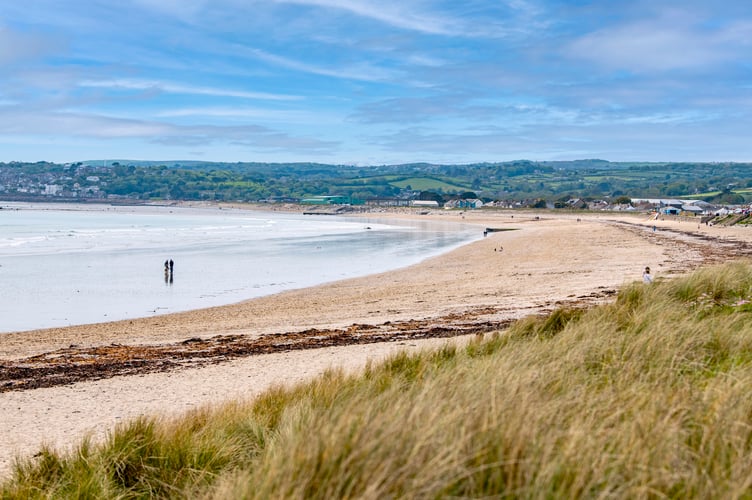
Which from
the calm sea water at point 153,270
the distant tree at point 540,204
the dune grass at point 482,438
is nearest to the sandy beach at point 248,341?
the dune grass at point 482,438

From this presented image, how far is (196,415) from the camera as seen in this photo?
6617 millimetres

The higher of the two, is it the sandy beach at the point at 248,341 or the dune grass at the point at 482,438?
the dune grass at the point at 482,438

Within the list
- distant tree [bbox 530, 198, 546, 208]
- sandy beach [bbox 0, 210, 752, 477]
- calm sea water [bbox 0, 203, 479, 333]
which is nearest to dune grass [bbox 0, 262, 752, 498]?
sandy beach [bbox 0, 210, 752, 477]

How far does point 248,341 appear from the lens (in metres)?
13.9

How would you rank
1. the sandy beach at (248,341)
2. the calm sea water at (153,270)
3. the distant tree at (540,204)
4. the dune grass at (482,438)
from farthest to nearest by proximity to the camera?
1. the distant tree at (540,204)
2. the calm sea water at (153,270)
3. the sandy beach at (248,341)
4. the dune grass at (482,438)

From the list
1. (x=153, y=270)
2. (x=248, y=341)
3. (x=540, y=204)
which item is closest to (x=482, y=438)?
(x=248, y=341)

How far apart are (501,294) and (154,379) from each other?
12.4 metres

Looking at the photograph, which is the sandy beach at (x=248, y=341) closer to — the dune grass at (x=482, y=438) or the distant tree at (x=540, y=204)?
the dune grass at (x=482, y=438)

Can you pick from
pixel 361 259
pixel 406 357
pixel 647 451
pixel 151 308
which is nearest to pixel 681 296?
pixel 406 357

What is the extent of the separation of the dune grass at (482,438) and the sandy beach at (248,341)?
1.04 metres

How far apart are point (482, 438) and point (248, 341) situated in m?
11.0

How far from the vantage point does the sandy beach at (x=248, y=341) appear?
8.64 metres

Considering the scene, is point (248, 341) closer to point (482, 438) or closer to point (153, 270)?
point (482, 438)

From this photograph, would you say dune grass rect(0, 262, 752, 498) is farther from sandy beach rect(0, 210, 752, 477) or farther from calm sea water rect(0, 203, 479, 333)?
calm sea water rect(0, 203, 479, 333)
